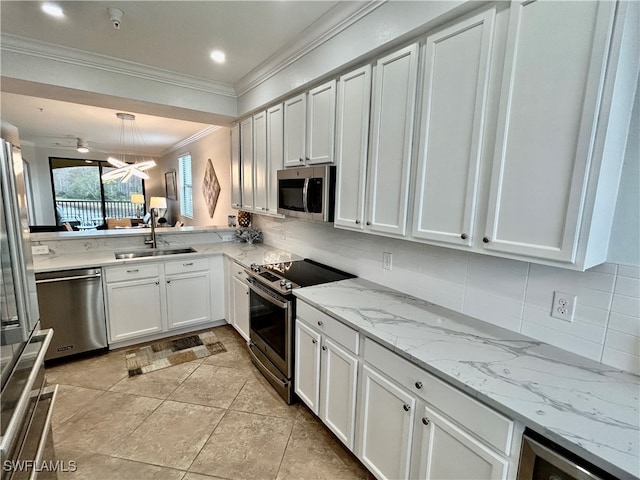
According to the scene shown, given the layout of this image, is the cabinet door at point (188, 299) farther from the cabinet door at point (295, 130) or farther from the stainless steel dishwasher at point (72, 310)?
the cabinet door at point (295, 130)

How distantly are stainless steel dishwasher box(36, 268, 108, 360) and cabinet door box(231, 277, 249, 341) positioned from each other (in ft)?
3.96

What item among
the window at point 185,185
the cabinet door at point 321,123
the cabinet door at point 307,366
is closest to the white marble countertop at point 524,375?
the cabinet door at point 307,366

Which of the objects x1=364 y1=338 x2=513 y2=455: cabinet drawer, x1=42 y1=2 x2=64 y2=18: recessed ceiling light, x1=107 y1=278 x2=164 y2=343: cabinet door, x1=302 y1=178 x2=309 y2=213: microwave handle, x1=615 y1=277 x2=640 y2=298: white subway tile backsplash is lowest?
x1=107 y1=278 x2=164 y2=343: cabinet door

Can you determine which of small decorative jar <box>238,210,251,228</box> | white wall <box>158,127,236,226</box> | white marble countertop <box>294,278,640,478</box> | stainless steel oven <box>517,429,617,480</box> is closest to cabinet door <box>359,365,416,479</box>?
white marble countertop <box>294,278,640,478</box>

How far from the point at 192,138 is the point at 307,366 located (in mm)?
5787

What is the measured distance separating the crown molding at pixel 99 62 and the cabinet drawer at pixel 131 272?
178cm

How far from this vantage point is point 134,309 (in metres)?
3.04

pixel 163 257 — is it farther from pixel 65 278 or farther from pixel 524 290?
pixel 524 290

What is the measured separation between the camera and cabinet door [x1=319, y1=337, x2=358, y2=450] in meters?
1.71

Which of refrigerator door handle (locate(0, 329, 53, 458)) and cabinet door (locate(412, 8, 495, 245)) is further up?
cabinet door (locate(412, 8, 495, 245))

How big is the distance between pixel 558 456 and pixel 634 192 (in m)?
1.00

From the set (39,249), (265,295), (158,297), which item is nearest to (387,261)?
(265,295)

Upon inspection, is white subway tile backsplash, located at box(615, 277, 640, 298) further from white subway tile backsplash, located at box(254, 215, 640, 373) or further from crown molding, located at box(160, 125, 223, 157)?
crown molding, located at box(160, 125, 223, 157)

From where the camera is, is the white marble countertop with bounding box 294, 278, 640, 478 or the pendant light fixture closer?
the white marble countertop with bounding box 294, 278, 640, 478
